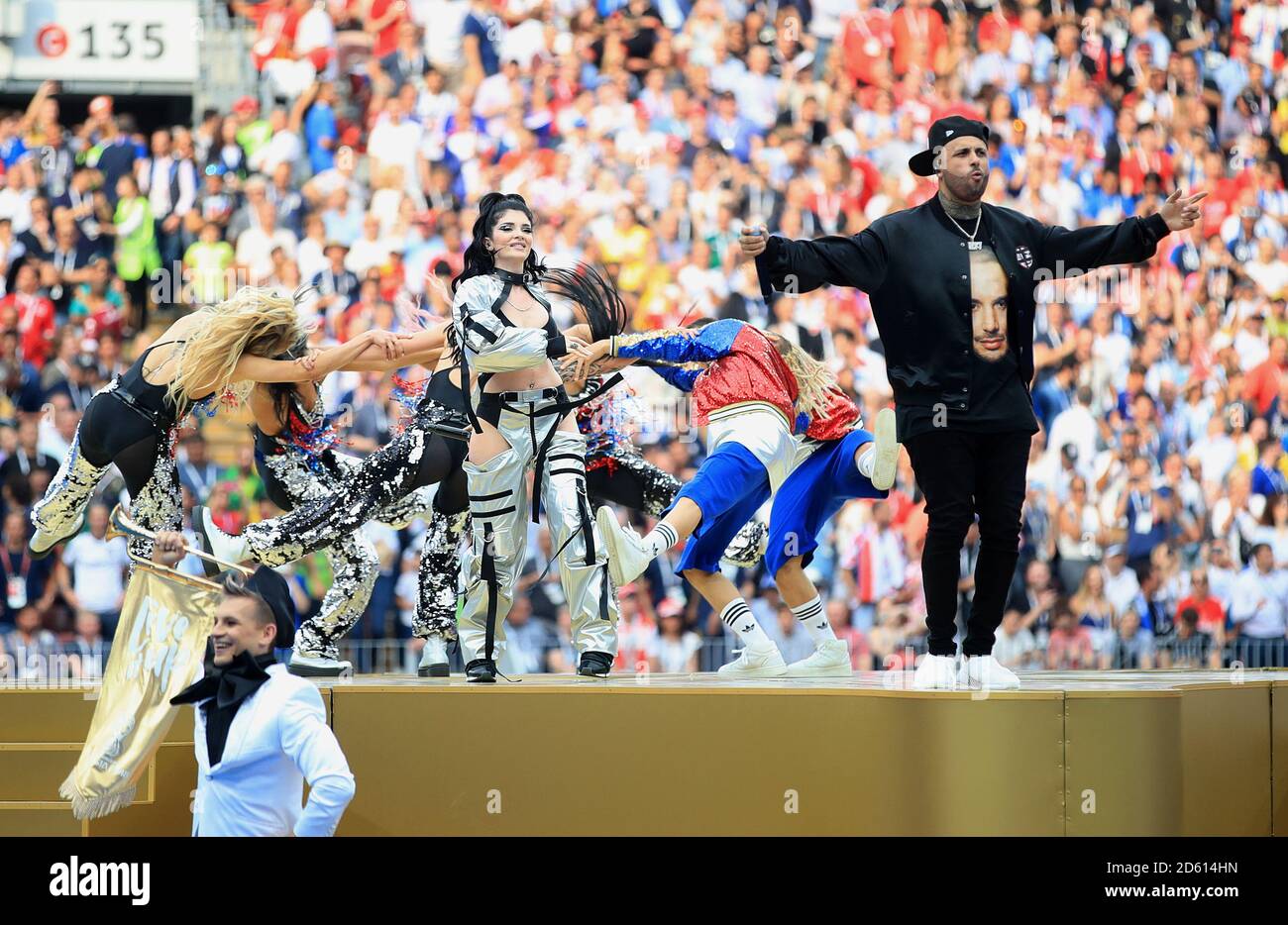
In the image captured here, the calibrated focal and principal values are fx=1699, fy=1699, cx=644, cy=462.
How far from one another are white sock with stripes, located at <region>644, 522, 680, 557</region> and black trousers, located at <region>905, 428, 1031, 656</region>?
3.03 ft

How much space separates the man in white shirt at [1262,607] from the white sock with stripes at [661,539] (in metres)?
5.07

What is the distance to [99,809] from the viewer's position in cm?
478

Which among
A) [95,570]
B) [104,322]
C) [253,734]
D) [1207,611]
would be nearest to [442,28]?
[104,322]

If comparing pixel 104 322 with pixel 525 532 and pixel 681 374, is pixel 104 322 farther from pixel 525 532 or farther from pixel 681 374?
pixel 525 532

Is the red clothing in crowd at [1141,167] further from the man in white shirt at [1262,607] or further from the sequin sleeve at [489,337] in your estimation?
the sequin sleeve at [489,337]

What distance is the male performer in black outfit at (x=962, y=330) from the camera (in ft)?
16.7

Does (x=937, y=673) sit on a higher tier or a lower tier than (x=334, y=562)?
lower

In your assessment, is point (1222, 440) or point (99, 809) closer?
point (99, 809)

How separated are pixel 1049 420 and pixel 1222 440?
1.13 metres

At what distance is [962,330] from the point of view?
5.11m

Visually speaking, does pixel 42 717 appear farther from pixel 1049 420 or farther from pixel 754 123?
pixel 754 123

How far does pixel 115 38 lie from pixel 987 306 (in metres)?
8.56
